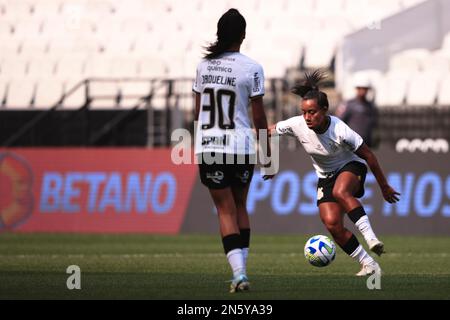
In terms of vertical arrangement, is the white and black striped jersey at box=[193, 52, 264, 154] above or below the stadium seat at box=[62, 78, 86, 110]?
below

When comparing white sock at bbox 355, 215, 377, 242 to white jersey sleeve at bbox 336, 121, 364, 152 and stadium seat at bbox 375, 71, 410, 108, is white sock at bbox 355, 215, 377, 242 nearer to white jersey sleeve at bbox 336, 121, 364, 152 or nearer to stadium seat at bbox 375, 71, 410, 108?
white jersey sleeve at bbox 336, 121, 364, 152

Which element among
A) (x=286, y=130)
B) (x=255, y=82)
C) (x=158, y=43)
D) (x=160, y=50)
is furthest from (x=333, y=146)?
(x=158, y=43)

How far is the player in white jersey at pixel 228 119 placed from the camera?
9648 millimetres

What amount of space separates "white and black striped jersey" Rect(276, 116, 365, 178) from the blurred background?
5.83m

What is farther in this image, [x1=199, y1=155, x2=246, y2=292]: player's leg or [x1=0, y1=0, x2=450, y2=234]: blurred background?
[x1=0, y1=0, x2=450, y2=234]: blurred background

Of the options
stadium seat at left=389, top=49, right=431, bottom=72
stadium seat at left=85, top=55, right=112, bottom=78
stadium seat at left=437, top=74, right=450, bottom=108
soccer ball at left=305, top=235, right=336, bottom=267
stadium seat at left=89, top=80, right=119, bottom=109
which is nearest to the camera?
soccer ball at left=305, top=235, right=336, bottom=267

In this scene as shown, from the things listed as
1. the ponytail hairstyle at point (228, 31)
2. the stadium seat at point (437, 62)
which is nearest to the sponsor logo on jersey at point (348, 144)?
the ponytail hairstyle at point (228, 31)

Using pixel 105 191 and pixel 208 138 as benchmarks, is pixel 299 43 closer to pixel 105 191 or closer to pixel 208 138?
pixel 105 191

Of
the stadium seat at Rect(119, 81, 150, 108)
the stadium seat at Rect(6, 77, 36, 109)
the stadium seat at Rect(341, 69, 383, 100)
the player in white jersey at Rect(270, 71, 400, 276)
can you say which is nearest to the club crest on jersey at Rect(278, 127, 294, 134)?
the player in white jersey at Rect(270, 71, 400, 276)

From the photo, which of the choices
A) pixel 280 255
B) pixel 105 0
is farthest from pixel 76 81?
pixel 280 255

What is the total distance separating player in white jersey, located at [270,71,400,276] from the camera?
452 inches

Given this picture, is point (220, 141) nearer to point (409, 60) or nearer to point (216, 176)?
point (216, 176)

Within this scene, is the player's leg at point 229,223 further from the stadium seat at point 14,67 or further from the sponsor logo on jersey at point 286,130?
the stadium seat at point 14,67
